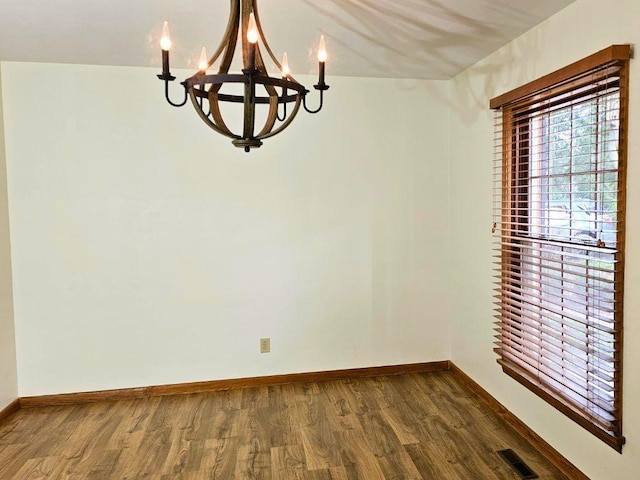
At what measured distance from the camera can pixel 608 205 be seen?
6.56ft

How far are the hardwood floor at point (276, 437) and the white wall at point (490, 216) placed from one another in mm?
215

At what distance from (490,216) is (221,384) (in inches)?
89.0

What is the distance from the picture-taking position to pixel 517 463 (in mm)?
2355

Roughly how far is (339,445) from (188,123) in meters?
2.33

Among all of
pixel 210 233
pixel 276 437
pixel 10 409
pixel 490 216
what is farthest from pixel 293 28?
pixel 10 409

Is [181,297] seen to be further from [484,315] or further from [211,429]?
[484,315]

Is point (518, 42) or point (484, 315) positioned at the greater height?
point (518, 42)

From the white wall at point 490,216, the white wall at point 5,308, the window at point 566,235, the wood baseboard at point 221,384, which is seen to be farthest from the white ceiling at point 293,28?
the wood baseboard at point 221,384

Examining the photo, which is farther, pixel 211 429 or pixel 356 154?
pixel 356 154

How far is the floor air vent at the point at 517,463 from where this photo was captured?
2.26m

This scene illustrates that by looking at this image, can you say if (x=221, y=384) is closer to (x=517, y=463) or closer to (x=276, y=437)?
(x=276, y=437)

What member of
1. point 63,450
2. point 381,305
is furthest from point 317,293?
point 63,450

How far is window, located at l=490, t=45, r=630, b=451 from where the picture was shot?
196 centimetres

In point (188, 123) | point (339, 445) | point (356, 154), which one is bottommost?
point (339, 445)
